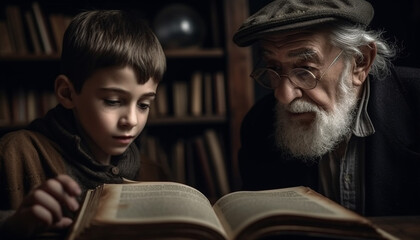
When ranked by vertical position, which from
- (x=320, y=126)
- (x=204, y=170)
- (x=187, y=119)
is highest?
(x=320, y=126)

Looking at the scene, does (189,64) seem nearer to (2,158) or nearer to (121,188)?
(2,158)

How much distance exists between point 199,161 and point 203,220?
173cm

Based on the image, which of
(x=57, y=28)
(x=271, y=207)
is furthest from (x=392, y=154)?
(x=57, y=28)

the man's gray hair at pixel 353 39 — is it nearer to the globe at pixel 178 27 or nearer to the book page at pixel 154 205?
the book page at pixel 154 205

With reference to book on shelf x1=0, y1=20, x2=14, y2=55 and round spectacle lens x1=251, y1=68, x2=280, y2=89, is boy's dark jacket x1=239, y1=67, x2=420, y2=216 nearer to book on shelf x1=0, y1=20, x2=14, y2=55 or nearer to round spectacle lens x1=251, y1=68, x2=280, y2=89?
round spectacle lens x1=251, y1=68, x2=280, y2=89

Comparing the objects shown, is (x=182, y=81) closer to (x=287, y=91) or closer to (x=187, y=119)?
(x=187, y=119)

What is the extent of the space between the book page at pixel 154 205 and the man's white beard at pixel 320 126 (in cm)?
59

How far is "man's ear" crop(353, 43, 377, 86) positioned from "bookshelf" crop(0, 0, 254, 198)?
3.35 ft

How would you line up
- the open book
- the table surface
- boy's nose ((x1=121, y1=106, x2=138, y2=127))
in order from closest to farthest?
the open book → the table surface → boy's nose ((x1=121, y1=106, x2=138, y2=127))

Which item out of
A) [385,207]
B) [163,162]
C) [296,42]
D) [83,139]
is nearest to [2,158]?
[83,139]

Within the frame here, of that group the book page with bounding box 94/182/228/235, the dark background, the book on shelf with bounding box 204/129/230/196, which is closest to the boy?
the book page with bounding box 94/182/228/235

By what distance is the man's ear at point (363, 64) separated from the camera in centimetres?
142

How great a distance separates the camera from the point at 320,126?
141cm

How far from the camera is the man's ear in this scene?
142 centimetres
